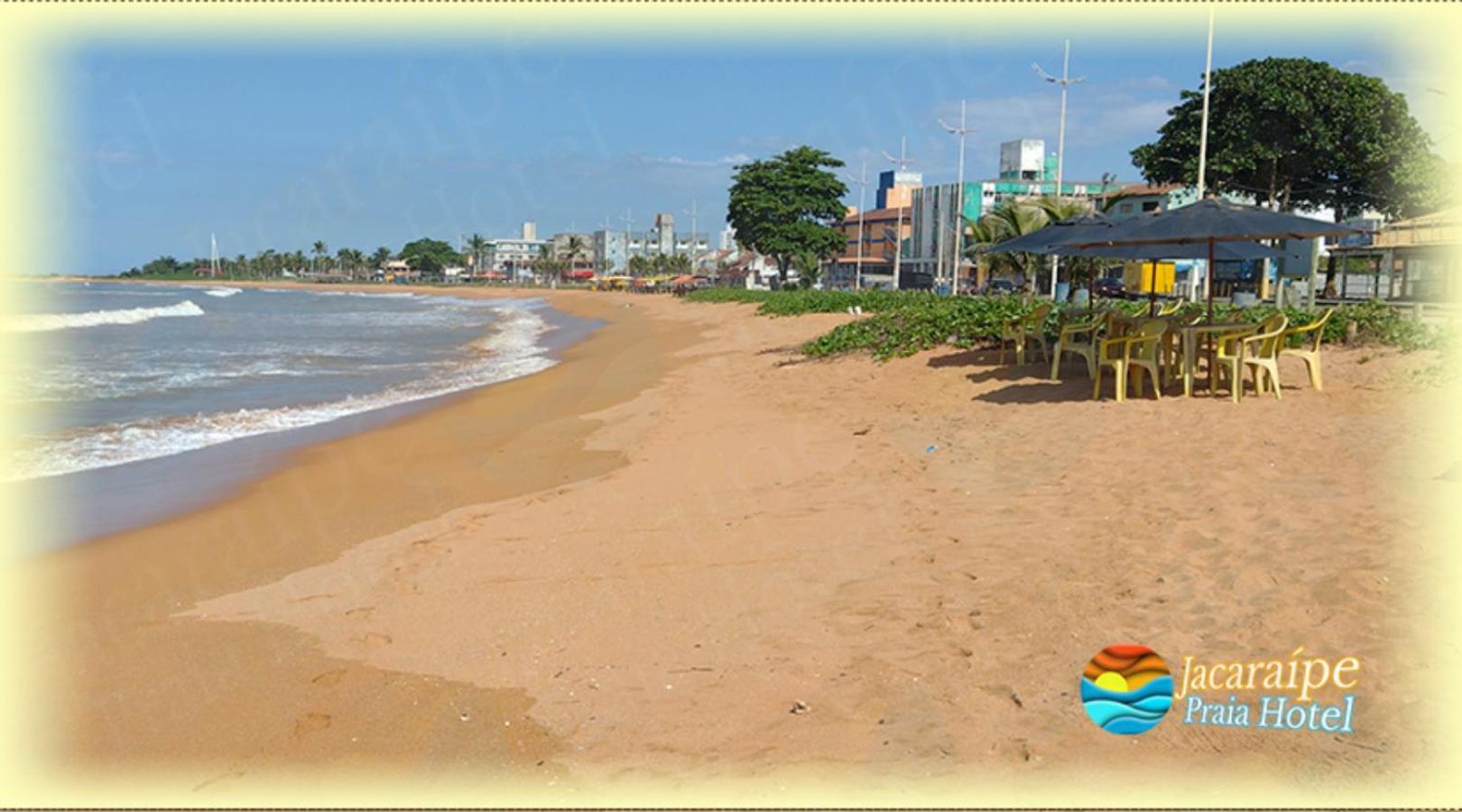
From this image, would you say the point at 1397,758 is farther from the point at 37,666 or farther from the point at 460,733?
the point at 37,666

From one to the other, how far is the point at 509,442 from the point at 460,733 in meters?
7.60

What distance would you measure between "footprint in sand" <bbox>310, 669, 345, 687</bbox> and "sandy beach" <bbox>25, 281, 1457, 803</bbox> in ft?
0.07

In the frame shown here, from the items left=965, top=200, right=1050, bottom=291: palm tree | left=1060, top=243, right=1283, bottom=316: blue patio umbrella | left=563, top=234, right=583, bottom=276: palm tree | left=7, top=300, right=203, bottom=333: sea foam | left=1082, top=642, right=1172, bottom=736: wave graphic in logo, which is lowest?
left=7, top=300, right=203, bottom=333: sea foam

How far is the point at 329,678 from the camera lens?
185 inches

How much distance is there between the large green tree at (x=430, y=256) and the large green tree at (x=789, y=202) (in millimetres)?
121089

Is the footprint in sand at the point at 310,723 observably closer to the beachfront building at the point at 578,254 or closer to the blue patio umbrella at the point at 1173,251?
the blue patio umbrella at the point at 1173,251

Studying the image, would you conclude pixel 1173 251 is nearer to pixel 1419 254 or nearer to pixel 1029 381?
pixel 1029 381

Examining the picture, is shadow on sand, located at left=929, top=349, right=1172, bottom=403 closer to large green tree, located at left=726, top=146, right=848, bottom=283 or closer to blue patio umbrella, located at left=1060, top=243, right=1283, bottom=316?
blue patio umbrella, located at left=1060, top=243, right=1283, bottom=316

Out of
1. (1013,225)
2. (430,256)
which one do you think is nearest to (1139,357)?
(1013,225)

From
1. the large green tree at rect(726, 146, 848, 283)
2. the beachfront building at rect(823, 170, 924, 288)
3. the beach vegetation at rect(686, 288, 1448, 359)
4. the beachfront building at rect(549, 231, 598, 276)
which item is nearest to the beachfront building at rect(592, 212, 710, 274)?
the beachfront building at rect(549, 231, 598, 276)

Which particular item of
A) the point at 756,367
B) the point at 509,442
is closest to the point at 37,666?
the point at 509,442

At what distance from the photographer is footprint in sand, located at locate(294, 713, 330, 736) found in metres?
4.17

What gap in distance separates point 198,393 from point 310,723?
1452cm

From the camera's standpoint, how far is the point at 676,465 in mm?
8883
